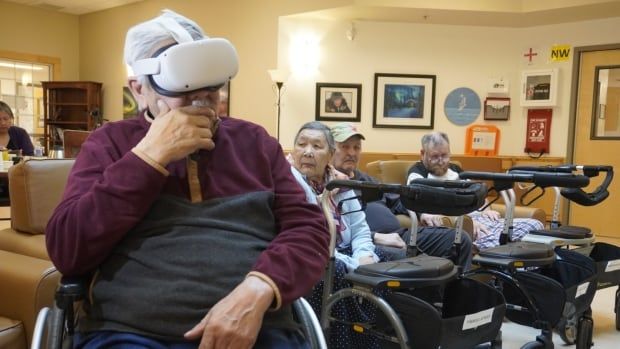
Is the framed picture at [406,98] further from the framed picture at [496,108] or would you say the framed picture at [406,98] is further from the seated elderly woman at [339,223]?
the seated elderly woman at [339,223]

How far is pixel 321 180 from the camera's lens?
2.09 m

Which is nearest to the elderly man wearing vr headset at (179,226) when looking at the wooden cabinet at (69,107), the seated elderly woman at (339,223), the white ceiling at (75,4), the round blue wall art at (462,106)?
the seated elderly woman at (339,223)

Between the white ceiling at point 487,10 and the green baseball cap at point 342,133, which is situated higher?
the white ceiling at point 487,10

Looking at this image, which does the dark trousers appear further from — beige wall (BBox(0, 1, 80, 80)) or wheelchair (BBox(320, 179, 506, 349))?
beige wall (BBox(0, 1, 80, 80))

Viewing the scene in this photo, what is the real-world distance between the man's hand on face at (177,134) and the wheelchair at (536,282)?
1212mm

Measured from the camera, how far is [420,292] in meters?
1.62

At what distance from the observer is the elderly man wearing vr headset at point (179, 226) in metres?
0.93

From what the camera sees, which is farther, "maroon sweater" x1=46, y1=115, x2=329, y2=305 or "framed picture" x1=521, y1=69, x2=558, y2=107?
"framed picture" x1=521, y1=69, x2=558, y2=107

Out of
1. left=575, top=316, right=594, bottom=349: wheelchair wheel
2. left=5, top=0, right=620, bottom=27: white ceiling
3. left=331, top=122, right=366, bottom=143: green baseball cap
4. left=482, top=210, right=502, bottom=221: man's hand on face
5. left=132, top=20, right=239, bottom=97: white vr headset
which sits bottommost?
left=575, top=316, right=594, bottom=349: wheelchair wheel

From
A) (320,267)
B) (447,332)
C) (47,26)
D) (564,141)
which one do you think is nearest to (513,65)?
(564,141)

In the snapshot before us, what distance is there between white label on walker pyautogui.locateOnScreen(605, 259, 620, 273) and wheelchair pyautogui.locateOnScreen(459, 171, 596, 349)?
0.27 m

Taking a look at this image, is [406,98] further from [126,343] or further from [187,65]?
[126,343]

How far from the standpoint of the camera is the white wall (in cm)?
548

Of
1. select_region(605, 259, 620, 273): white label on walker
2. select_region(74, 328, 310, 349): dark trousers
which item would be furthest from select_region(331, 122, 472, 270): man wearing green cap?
select_region(74, 328, 310, 349): dark trousers
